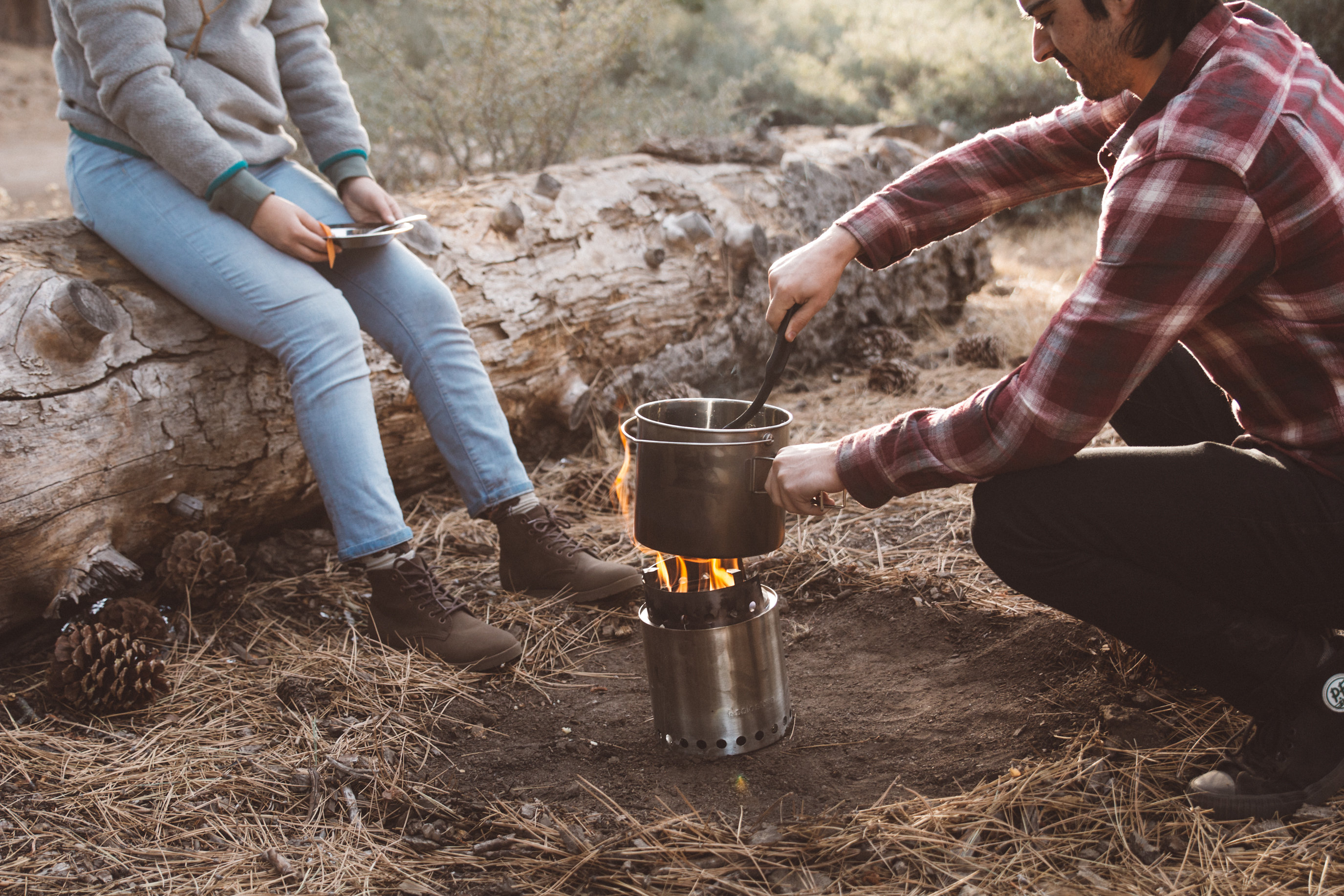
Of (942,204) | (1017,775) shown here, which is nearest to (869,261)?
(942,204)

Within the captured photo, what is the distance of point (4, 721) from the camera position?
201 centimetres

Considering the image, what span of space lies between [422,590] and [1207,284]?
5.81ft

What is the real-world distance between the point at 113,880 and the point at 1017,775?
5.07 feet

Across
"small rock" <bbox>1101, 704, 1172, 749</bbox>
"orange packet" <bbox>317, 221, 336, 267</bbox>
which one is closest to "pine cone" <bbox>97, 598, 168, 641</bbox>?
"orange packet" <bbox>317, 221, 336, 267</bbox>

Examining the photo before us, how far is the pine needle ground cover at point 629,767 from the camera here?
1.50 m

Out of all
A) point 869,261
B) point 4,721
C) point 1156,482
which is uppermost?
point 869,261

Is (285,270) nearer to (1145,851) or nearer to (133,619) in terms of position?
(133,619)

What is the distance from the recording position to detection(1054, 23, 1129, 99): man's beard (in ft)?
4.74

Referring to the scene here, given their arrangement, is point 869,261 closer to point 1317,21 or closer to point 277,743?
point 277,743

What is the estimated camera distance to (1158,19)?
1.41 metres

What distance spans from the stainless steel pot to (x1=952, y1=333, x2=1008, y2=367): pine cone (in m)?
2.82

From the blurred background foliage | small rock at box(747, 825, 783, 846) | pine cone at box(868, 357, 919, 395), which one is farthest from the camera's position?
the blurred background foliage

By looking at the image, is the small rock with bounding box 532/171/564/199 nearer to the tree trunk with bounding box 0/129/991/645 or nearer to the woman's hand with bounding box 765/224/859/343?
the tree trunk with bounding box 0/129/991/645

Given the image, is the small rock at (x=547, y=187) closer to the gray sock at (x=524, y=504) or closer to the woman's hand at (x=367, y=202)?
the woman's hand at (x=367, y=202)
